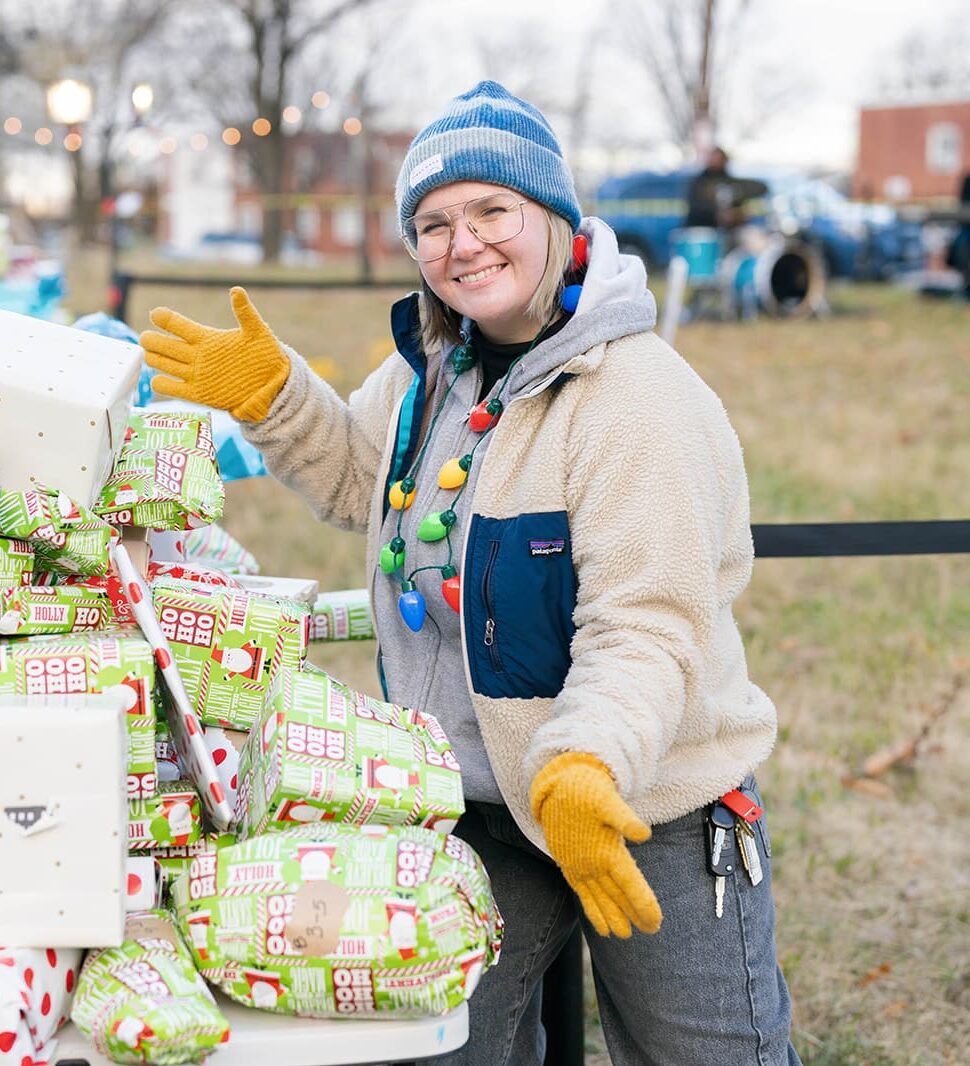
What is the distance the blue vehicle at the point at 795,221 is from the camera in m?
→ 18.3

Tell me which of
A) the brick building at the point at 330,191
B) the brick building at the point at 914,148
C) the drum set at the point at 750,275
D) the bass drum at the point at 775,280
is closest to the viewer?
the drum set at the point at 750,275

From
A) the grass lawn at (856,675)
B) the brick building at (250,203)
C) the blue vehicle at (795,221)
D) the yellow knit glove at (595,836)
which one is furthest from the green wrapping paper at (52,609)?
the brick building at (250,203)

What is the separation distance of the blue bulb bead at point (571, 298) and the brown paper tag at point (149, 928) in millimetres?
963

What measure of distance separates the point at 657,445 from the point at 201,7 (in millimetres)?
31085

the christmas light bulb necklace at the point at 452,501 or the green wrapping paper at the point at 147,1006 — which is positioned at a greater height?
the christmas light bulb necklace at the point at 452,501

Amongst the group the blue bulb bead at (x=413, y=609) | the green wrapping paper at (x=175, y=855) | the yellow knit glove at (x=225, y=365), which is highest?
the yellow knit glove at (x=225, y=365)

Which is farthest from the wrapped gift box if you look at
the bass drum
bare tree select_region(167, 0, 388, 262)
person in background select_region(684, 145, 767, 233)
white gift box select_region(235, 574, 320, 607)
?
bare tree select_region(167, 0, 388, 262)

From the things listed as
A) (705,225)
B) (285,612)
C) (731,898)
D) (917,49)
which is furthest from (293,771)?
(917,49)

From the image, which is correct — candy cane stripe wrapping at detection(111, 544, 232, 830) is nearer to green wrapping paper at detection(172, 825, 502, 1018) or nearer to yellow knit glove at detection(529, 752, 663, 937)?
green wrapping paper at detection(172, 825, 502, 1018)

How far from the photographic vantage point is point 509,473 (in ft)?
6.30

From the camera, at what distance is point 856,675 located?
17.6 feet

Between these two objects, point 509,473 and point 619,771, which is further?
point 509,473

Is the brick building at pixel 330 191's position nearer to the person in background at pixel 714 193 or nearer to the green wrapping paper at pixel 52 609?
the person in background at pixel 714 193

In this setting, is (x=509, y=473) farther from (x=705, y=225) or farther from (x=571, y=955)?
(x=705, y=225)
